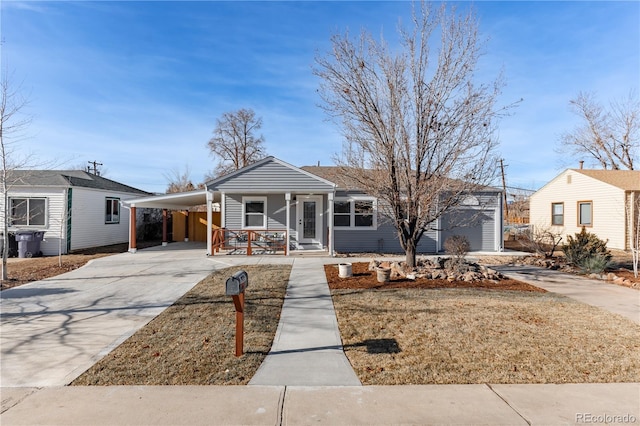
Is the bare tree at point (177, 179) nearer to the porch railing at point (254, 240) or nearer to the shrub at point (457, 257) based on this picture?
the porch railing at point (254, 240)

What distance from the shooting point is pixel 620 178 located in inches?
674

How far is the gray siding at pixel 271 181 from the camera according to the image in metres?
13.0

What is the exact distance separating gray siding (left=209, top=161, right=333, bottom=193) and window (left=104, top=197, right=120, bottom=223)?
8288mm

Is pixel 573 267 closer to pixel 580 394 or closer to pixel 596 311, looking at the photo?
pixel 596 311

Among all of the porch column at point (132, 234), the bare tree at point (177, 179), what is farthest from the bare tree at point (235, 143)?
the porch column at point (132, 234)

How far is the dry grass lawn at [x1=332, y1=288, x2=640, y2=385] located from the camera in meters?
3.70

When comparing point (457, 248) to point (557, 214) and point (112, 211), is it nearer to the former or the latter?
point (557, 214)

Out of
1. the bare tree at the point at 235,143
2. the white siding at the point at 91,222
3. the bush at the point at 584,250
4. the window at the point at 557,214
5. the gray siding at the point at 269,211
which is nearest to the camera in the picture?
the bush at the point at 584,250

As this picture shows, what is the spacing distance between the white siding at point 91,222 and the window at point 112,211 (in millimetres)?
209

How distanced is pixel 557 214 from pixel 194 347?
21.6 m

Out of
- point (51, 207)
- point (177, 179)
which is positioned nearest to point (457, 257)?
point (51, 207)

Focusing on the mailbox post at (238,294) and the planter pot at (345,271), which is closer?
the mailbox post at (238,294)

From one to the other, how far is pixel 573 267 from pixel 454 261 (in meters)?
4.43

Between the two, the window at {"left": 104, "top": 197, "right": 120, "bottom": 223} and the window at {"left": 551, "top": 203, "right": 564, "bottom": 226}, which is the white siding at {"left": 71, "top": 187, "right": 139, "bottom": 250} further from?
the window at {"left": 551, "top": 203, "right": 564, "bottom": 226}
